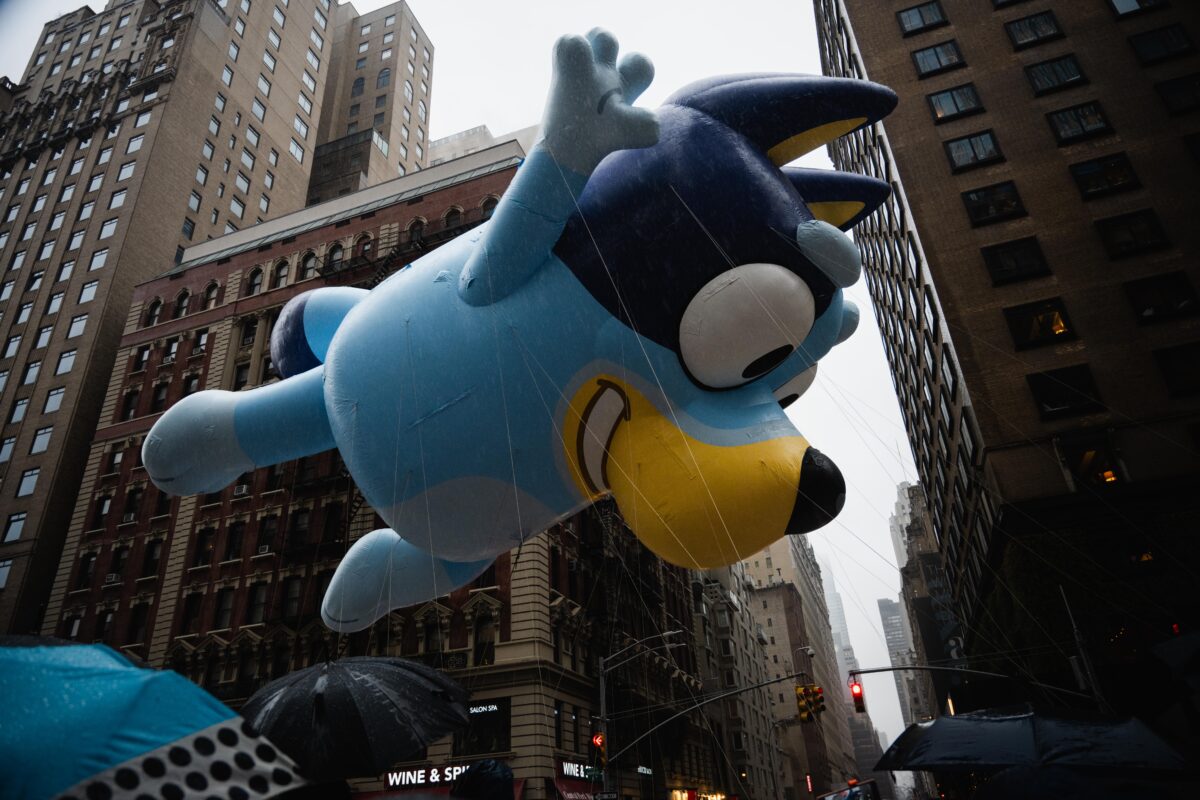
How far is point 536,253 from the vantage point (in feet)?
14.1

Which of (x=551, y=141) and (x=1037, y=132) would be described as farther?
(x=1037, y=132)

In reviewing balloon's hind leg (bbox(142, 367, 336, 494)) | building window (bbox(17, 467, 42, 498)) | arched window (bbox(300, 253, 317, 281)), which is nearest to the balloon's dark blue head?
balloon's hind leg (bbox(142, 367, 336, 494))

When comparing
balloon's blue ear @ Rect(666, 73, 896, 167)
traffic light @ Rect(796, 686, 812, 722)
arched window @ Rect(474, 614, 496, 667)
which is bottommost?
traffic light @ Rect(796, 686, 812, 722)

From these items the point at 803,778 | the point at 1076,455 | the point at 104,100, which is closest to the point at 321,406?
the point at 1076,455

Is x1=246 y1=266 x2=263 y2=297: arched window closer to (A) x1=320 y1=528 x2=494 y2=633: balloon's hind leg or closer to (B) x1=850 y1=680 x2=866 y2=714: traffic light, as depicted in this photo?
(B) x1=850 y1=680 x2=866 y2=714: traffic light

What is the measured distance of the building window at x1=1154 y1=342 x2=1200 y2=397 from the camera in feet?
67.1

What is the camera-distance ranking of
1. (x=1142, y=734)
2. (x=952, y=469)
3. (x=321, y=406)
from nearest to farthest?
(x=1142, y=734) < (x=321, y=406) < (x=952, y=469)

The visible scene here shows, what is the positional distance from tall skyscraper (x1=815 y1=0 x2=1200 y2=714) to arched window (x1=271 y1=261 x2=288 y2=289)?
24.6m

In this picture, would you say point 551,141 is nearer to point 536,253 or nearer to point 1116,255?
point 536,253

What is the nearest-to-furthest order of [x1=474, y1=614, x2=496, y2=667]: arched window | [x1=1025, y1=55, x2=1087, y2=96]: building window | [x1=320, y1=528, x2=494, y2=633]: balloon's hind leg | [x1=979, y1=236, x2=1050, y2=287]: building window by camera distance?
[x1=320, y1=528, x2=494, y2=633]: balloon's hind leg < [x1=474, y1=614, x2=496, y2=667]: arched window < [x1=979, y1=236, x2=1050, y2=287]: building window < [x1=1025, y1=55, x2=1087, y2=96]: building window

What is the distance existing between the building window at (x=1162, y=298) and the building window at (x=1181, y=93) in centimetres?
651

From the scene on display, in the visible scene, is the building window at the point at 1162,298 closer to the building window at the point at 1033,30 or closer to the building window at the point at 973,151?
the building window at the point at 973,151

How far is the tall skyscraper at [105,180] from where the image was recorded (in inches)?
1344

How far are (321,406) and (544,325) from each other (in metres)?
1.85
